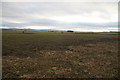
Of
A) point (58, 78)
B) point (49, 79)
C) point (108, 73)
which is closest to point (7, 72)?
point (49, 79)

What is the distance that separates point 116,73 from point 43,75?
5.59 m

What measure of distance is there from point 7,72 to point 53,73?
3.57m

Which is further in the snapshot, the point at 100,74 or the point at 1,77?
the point at 100,74

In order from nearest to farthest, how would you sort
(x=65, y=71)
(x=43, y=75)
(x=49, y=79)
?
(x=49, y=79) < (x=43, y=75) < (x=65, y=71)

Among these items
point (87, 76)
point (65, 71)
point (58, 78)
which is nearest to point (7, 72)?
point (58, 78)

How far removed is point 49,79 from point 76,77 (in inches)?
74.7

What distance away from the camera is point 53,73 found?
23.6 ft

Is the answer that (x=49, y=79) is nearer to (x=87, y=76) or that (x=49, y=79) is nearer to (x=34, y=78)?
(x=34, y=78)

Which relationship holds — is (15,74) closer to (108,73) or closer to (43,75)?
(43,75)

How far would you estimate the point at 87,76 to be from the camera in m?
6.75

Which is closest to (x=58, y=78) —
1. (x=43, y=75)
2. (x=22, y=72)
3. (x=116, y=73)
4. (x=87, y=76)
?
(x=43, y=75)

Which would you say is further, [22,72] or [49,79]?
[22,72]

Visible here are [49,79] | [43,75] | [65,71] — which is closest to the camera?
[49,79]

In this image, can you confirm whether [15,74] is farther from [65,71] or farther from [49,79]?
[65,71]
